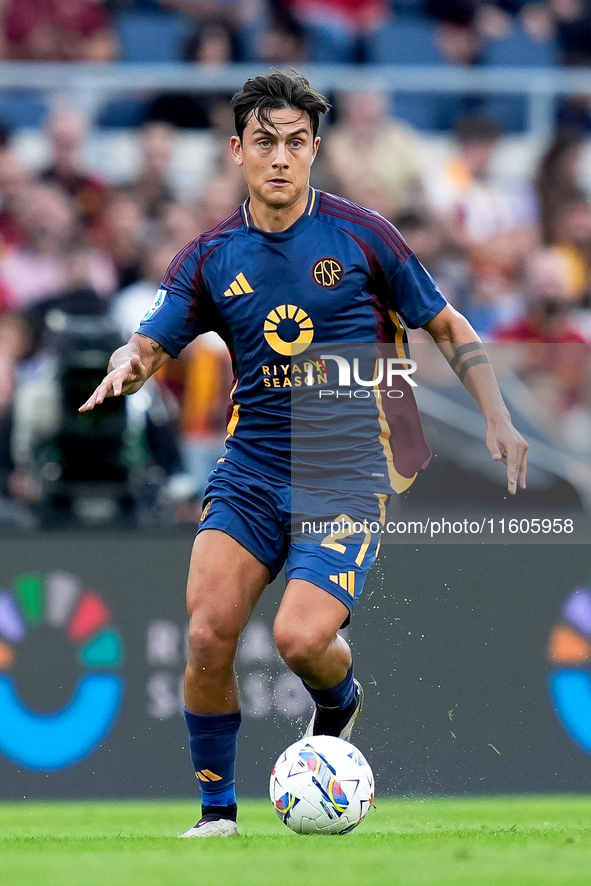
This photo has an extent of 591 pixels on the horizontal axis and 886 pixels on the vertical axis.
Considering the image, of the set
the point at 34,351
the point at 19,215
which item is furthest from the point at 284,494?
the point at 19,215

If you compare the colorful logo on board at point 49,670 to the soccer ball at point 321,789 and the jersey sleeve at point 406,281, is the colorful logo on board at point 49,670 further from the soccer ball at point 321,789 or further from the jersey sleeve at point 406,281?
the jersey sleeve at point 406,281

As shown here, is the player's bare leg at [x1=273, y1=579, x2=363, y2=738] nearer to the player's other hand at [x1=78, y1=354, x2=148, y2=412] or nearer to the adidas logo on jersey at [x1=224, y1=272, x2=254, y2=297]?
the player's other hand at [x1=78, y1=354, x2=148, y2=412]

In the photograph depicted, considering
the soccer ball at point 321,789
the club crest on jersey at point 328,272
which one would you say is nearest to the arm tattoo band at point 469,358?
the club crest on jersey at point 328,272

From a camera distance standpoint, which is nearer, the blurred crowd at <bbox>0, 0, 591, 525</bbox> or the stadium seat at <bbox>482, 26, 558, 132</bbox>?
the blurred crowd at <bbox>0, 0, 591, 525</bbox>

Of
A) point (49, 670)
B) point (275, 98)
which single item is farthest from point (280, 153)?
point (49, 670)

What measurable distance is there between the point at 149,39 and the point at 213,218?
227 centimetres

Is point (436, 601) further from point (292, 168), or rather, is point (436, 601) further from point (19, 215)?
point (19, 215)

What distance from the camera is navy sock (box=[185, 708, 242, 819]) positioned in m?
4.82

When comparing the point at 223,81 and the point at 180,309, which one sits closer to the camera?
the point at 180,309

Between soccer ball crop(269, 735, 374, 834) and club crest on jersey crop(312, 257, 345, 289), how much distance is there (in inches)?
61.8

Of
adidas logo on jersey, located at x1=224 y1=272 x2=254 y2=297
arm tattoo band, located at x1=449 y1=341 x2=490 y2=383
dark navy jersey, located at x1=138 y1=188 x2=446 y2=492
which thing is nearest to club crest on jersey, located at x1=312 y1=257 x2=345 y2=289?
dark navy jersey, located at x1=138 y1=188 x2=446 y2=492

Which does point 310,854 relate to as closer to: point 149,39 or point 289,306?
point 289,306

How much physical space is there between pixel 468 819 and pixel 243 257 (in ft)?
8.20

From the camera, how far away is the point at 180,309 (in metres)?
5.02
